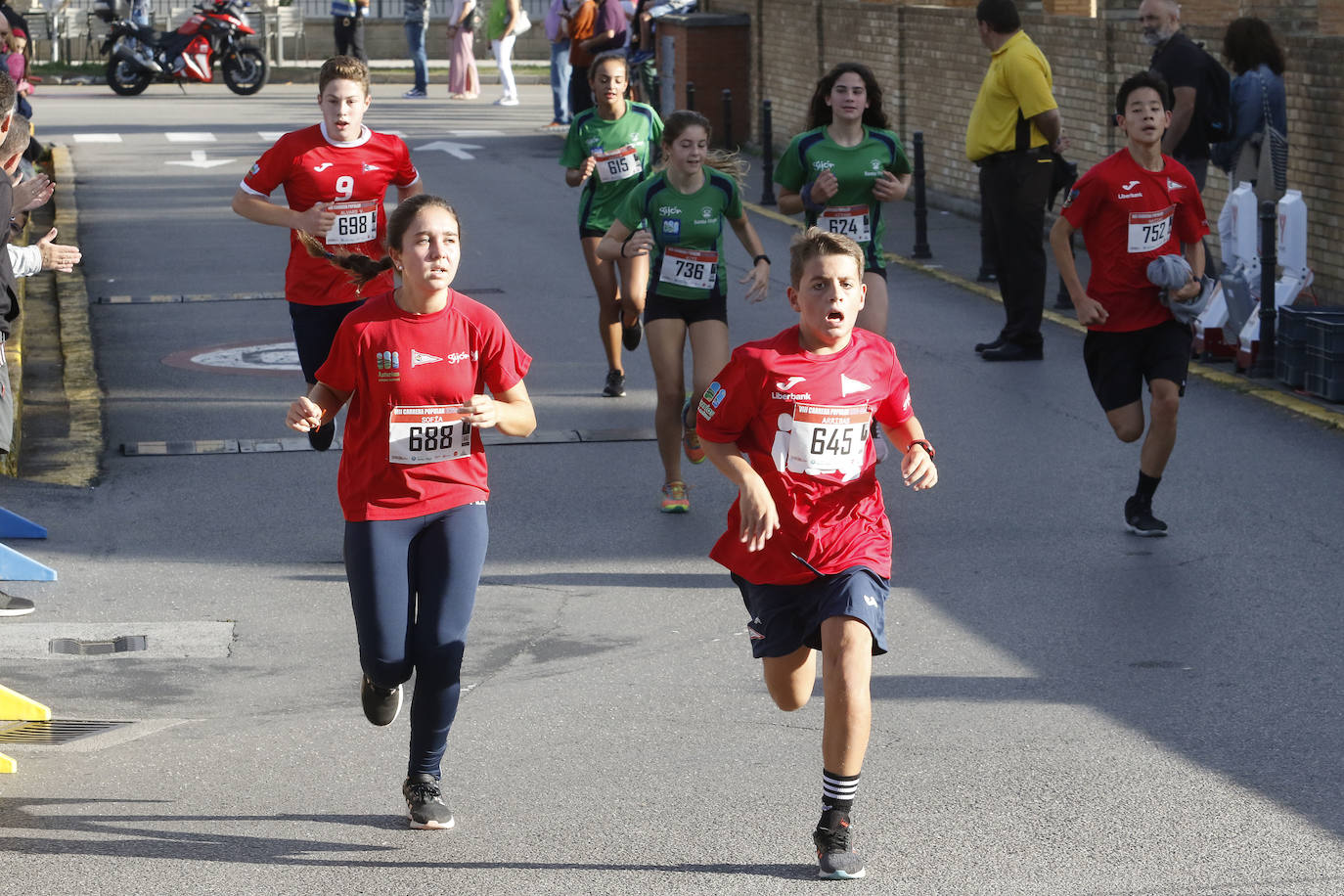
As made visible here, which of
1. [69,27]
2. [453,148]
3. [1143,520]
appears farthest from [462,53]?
[1143,520]

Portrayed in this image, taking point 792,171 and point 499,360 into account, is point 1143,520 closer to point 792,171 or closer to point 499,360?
point 792,171

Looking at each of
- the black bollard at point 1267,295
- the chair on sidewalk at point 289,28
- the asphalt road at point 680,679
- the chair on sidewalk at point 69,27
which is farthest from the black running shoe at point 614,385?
the chair on sidewalk at point 69,27

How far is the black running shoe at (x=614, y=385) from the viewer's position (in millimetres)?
12164

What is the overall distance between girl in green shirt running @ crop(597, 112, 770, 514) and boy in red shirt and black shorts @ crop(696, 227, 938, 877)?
3693mm

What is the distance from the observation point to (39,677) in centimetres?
705

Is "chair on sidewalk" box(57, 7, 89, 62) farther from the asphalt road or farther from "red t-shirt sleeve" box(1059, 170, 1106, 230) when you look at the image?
"red t-shirt sleeve" box(1059, 170, 1106, 230)

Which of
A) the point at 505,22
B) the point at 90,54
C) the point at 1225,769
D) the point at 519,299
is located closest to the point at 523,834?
the point at 1225,769

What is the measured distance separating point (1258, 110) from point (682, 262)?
607 cm

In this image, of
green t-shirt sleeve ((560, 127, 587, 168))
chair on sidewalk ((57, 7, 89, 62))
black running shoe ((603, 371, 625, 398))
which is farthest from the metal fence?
green t-shirt sleeve ((560, 127, 587, 168))

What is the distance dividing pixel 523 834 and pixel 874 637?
113cm

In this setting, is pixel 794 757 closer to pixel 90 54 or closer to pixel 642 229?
pixel 642 229

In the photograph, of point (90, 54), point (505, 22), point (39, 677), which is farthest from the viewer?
point (90, 54)

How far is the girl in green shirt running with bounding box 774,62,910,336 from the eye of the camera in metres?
10.2

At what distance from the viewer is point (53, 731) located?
643cm
